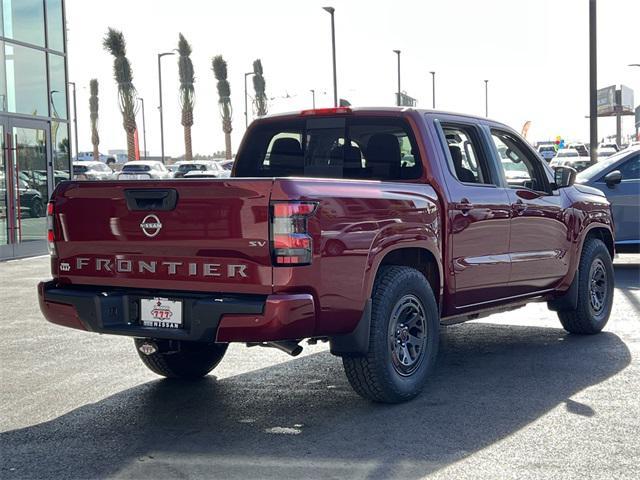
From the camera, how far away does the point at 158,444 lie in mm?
5160

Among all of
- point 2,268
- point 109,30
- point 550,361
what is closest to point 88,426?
point 550,361

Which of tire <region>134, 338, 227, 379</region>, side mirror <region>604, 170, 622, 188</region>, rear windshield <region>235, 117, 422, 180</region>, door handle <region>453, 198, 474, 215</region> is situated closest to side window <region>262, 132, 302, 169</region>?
rear windshield <region>235, 117, 422, 180</region>

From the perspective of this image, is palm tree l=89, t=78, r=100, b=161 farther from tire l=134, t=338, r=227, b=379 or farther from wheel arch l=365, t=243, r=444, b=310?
wheel arch l=365, t=243, r=444, b=310

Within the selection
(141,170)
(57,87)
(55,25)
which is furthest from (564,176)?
(141,170)

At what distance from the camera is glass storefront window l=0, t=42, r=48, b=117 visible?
19.8 metres

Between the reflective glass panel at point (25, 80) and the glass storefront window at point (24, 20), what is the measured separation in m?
0.25

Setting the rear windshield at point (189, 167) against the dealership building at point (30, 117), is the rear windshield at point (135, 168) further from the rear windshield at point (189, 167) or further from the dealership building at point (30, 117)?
the dealership building at point (30, 117)

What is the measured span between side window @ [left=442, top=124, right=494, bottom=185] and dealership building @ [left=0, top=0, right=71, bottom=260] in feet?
44.5

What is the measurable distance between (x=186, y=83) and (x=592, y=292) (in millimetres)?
49736

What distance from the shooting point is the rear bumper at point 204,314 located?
5086 millimetres

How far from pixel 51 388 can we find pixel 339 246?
253cm

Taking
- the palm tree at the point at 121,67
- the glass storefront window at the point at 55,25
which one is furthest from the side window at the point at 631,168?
the palm tree at the point at 121,67

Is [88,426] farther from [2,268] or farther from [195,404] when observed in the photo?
[2,268]

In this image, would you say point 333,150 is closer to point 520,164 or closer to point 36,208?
point 520,164
